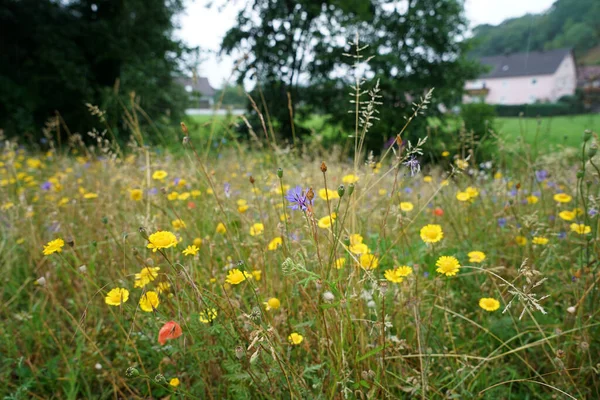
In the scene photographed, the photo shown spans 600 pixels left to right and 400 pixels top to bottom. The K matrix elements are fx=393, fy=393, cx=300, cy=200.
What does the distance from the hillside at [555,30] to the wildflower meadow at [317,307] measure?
322 inches

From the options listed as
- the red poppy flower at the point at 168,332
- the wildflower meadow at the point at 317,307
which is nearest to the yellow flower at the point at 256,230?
the wildflower meadow at the point at 317,307

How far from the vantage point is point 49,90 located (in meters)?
7.31

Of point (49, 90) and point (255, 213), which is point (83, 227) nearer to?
point (255, 213)

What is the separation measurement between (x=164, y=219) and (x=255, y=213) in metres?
0.49

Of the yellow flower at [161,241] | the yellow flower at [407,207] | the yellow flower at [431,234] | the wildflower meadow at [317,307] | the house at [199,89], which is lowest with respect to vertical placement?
the wildflower meadow at [317,307]

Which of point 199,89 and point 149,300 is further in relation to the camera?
point 199,89

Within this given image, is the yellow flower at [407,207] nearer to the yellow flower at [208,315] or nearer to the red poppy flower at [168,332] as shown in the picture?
the yellow flower at [208,315]

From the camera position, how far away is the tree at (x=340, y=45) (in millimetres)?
7453

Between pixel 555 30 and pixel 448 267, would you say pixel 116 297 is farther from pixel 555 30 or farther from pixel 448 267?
pixel 555 30

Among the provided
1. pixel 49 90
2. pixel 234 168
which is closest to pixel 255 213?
pixel 234 168

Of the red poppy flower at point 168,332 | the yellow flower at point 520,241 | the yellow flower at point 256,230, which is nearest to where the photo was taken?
the red poppy flower at point 168,332

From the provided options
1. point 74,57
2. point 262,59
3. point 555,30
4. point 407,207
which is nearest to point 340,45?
point 262,59

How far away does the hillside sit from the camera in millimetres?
9530

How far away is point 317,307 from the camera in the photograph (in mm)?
1004
